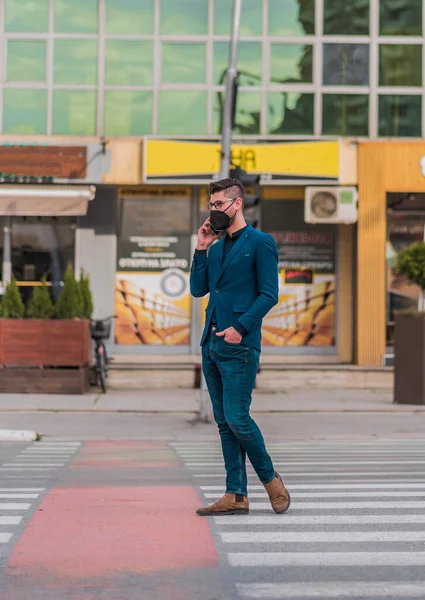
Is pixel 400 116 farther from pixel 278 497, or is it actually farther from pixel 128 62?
pixel 278 497

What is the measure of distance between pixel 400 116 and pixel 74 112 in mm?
6580

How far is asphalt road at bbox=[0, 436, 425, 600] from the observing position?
4.98 meters

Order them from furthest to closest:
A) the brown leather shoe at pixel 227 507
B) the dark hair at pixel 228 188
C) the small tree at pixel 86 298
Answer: the small tree at pixel 86 298 → the dark hair at pixel 228 188 → the brown leather shoe at pixel 227 507

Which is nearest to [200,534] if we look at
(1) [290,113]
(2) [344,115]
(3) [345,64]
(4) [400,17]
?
(1) [290,113]

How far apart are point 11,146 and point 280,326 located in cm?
654

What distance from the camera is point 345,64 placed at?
2389 centimetres

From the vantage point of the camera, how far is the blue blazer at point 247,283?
6.87 m

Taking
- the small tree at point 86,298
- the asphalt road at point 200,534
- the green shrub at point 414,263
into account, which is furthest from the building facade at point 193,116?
the asphalt road at point 200,534

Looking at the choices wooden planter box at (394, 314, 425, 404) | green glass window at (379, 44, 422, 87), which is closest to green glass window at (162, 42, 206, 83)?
green glass window at (379, 44, 422, 87)

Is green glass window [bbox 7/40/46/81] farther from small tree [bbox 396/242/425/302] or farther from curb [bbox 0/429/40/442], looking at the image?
curb [bbox 0/429/40/442]

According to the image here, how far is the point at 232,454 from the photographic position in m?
7.10

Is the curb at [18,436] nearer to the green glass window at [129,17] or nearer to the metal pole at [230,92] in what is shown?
the metal pole at [230,92]

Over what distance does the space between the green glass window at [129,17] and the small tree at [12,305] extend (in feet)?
22.6

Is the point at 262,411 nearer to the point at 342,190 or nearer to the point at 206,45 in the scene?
the point at 342,190
